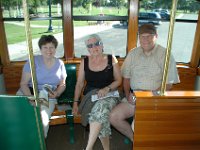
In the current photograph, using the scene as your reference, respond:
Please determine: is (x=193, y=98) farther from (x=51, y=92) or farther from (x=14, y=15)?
(x=14, y=15)

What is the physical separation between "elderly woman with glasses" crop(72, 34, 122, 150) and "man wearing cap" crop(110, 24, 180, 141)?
12 cm

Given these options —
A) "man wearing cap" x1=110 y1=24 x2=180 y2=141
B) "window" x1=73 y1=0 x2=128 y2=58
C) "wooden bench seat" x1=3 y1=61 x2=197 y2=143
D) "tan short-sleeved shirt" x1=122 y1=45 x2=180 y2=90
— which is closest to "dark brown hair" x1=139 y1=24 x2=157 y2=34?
"man wearing cap" x1=110 y1=24 x2=180 y2=141

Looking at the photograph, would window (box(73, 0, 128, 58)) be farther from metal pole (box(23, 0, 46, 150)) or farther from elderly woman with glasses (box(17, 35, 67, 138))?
metal pole (box(23, 0, 46, 150))

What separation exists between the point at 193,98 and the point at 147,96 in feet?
1.16

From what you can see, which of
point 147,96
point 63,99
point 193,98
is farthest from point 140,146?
point 63,99

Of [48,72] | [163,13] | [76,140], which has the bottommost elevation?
[76,140]

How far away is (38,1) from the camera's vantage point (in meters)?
3.30

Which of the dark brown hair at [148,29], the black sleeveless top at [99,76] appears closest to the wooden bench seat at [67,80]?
the black sleeveless top at [99,76]

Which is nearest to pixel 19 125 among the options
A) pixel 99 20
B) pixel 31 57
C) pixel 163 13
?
pixel 31 57

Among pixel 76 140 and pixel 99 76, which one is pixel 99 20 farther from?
pixel 76 140

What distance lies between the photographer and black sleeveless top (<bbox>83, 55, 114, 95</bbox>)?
2787mm

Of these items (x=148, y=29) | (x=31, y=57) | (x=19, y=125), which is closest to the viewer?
(x=31, y=57)

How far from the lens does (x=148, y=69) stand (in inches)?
107

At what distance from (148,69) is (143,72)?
0.07 m
